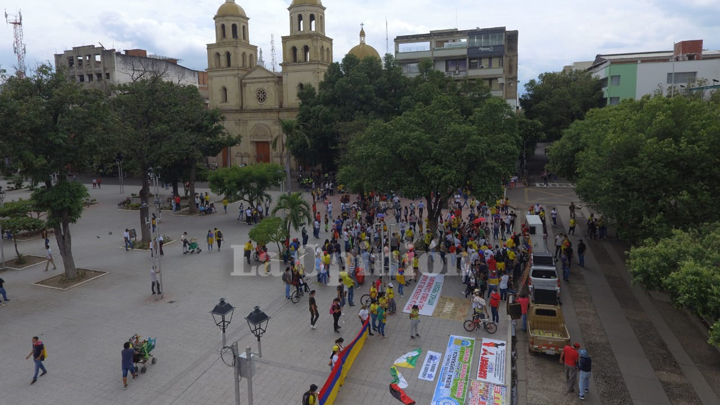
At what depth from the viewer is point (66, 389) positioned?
12.4 m

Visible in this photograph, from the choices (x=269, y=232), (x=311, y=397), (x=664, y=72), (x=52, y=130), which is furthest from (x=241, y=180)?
(x=664, y=72)

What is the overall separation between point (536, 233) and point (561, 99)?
101 feet

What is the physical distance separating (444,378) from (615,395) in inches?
167

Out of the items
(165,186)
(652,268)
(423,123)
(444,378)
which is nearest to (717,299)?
(652,268)

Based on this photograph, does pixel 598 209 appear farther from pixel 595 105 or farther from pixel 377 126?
pixel 595 105

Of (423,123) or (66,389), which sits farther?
(423,123)

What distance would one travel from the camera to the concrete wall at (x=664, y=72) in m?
47.1

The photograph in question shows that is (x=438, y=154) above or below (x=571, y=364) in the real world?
above

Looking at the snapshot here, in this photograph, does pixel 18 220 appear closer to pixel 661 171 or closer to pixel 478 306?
pixel 478 306

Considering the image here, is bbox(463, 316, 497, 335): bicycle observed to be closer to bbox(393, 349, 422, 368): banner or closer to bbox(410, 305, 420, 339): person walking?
bbox(410, 305, 420, 339): person walking

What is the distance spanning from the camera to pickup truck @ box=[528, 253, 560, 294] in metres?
17.5

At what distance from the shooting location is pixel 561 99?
50.0 m

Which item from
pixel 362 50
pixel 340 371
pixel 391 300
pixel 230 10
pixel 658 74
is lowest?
pixel 340 371

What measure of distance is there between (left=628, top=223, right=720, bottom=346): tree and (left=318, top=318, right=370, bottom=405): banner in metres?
7.75
